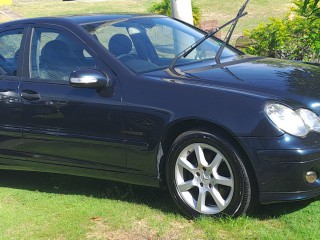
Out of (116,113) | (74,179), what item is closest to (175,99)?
(116,113)

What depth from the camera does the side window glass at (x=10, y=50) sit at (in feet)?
17.2

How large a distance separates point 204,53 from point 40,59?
154 cm

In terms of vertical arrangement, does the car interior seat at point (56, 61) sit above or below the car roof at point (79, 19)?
below

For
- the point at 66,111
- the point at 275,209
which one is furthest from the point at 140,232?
the point at 66,111

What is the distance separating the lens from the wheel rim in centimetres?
409

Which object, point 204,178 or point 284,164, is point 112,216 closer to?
point 204,178

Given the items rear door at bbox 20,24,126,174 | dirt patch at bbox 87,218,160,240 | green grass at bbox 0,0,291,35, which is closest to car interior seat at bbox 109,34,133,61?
rear door at bbox 20,24,126,174

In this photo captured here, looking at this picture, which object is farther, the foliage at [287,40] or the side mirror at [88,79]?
the foliage at [287,40]

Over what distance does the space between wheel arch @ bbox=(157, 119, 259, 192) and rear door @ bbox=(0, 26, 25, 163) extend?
57.0 inches

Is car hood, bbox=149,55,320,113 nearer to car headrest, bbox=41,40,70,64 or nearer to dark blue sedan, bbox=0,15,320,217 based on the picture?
dark blue sedan, bbox=0,15,320,217

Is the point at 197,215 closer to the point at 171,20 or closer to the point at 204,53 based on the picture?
the point at 204,53

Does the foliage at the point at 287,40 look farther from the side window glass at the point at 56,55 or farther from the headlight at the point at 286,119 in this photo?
the headlight at the point at 286,119

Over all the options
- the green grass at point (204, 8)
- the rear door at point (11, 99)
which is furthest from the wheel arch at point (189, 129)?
the green grass at point (204, 8)

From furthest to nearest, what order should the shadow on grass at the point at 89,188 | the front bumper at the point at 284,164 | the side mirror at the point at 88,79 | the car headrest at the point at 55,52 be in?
the car headrest at the point at 55,52
the shadow on grass at the point at 89,188
the side mirror at the point at 88,79
the front bumper at the point at 284,164
